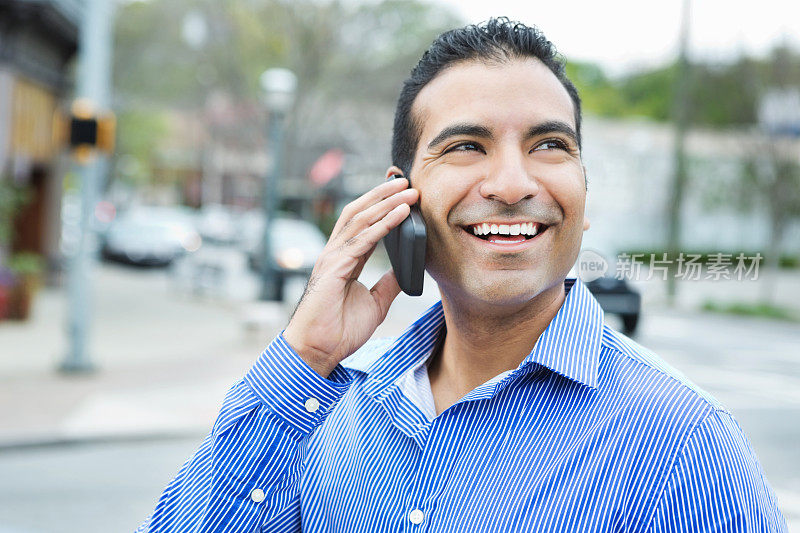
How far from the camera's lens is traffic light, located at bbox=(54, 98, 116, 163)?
965 centimetres

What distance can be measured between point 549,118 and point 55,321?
47.0 ft

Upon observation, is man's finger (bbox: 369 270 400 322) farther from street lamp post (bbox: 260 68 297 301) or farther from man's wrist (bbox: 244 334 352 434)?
street lamp post (bbox: 260 68 297 301)

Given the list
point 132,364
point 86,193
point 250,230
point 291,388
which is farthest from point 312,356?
point 250,230

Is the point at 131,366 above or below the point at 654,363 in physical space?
below

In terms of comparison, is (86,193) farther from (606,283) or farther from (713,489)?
(713,489)

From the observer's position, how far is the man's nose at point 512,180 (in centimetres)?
171

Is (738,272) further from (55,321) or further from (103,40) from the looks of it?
(55,321)

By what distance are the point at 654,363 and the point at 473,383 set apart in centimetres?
41

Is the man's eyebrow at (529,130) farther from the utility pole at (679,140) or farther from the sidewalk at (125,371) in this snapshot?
the utility pole at (679,140)

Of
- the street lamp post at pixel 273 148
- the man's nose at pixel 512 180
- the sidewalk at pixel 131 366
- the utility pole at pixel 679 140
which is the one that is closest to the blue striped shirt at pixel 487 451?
the man's nose at pixel 512 180

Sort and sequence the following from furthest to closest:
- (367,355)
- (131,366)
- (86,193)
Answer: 1. (131,366)
2. (86,193)
3. (367,355)

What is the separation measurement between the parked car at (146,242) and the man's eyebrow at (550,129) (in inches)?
1041

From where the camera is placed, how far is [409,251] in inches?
72.4

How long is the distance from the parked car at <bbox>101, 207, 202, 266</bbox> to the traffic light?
17.9m
